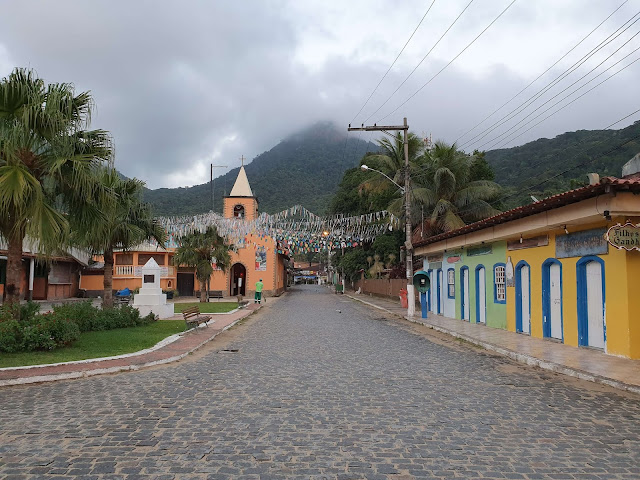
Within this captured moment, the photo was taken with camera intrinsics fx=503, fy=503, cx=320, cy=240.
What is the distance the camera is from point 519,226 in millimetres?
14477

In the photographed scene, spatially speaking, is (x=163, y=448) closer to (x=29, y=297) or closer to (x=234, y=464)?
(x=234, y=464)

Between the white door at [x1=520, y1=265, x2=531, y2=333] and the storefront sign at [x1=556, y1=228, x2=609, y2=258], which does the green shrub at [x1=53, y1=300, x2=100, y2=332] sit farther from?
the storefront sign at [x1=556, y1=228, x2=609, y2=258]

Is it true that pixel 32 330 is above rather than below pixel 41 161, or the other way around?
below

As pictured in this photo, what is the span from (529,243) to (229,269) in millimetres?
33223

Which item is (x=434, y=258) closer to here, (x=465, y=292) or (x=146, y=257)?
(x=465, y=292)

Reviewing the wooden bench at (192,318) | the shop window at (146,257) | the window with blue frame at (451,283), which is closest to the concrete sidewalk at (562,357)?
the window with blue frame at (451,283)

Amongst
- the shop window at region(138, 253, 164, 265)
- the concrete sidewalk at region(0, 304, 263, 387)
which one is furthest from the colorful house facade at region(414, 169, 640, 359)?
the shop window at region(138, 253, 164, 265)

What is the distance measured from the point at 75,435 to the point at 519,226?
41.3 feet

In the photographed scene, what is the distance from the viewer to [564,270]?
42.7 ft

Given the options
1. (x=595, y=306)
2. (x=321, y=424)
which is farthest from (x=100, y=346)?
(x=595, y=306)

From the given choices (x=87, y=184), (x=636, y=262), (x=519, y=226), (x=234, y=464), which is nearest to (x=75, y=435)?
(x=234, y=464)

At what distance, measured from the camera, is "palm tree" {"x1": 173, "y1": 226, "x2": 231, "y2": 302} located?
102 ft

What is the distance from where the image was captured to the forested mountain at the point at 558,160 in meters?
30.6

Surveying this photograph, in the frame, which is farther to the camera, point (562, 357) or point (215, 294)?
point (215, 294)
